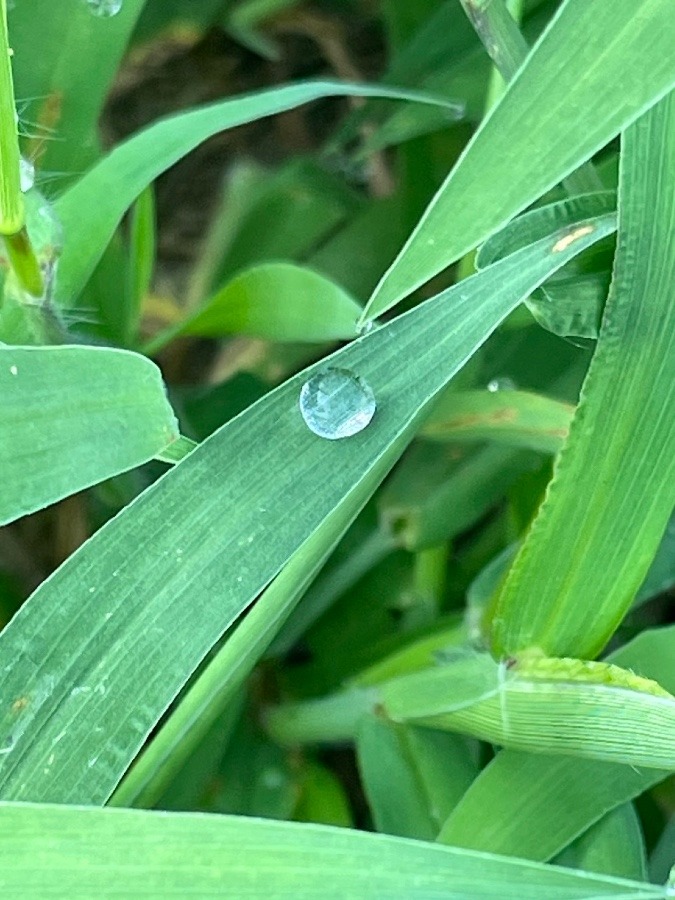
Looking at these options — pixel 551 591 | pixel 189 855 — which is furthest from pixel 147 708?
pixel 551 591

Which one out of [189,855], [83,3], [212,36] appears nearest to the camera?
[189,855]

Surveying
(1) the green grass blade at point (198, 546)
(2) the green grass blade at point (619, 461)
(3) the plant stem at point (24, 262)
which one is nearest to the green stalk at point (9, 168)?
(3) the plant stem at point (24, 262)

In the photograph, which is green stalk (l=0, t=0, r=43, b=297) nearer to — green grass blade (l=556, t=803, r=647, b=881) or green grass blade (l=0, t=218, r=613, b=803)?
green grass blade (l=0, t=218, r=613, b=803)

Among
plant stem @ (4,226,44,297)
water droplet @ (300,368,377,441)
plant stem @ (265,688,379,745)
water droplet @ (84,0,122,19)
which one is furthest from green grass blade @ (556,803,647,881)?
water droplet @ (84,0,122,19)

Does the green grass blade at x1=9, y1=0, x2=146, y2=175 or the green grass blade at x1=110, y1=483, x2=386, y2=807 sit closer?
the green grass blade at x1=110, y1=483, x2=386, y2=807

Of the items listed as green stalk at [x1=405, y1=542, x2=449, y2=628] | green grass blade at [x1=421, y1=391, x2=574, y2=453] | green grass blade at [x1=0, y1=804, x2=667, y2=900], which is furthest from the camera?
green stalk at [x1=405, y1=542, x2=449, y2=628]

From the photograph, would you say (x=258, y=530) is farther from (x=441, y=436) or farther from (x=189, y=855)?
(x=441, y=436)

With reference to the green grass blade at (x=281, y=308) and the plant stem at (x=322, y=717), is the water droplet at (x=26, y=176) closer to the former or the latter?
the green grass blade at (x=281, y=308)
